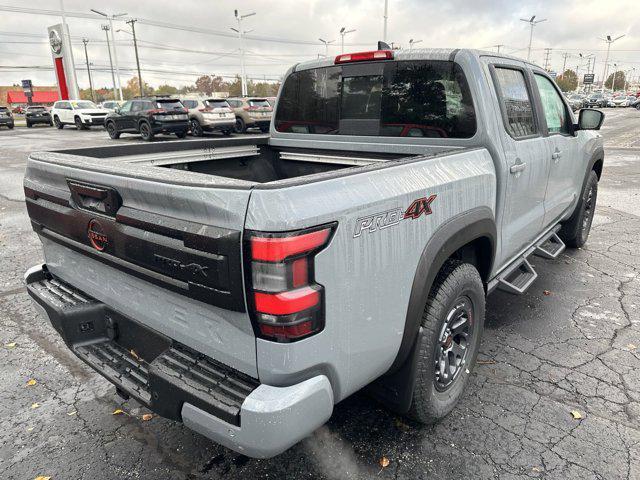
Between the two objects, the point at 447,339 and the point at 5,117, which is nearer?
the point at 447,339

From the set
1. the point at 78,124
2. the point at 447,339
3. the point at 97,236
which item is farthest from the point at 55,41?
the point at 447,339

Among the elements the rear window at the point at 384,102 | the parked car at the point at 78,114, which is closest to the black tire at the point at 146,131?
the parked car at the point at 78,114

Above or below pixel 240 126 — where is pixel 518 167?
above

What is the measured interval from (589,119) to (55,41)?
4544 cm

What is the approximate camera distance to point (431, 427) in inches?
106

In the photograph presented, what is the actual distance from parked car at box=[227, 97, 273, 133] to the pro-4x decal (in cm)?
2006

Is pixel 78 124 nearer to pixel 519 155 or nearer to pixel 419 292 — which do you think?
pixel 519 155

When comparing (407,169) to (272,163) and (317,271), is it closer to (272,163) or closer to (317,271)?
(317,271)

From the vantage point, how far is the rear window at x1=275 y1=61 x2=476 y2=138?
2.99 metres

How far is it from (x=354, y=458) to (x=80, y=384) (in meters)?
1.95

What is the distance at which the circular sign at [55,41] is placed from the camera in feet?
127

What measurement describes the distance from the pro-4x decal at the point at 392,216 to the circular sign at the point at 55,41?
149ft

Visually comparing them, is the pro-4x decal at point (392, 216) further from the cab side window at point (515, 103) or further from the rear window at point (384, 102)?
the cab side window at point (515, 103)

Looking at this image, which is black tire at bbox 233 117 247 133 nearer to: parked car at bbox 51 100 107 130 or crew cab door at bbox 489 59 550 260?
parked car at bbox 51 100 107 130
